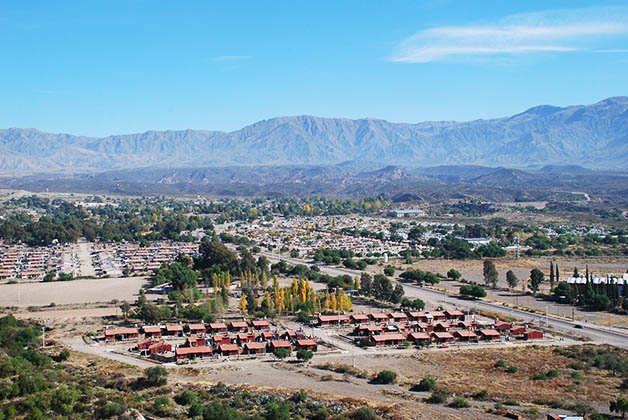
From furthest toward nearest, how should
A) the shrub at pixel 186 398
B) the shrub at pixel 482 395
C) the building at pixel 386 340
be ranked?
the building at pixel 386 340
the shrub at pixel 482 395
the shrub at pixel 186 398

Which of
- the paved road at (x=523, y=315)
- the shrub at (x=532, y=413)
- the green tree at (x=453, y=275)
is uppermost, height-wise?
the shrub at (x=532, y=413)

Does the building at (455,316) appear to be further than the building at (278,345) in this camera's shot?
Yes

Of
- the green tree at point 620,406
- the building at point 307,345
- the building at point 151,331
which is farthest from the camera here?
the building at point 151,331

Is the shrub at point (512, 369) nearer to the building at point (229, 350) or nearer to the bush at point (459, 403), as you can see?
the bush at point (459, 403)

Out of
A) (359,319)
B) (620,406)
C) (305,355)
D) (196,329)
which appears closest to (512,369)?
(620,406)

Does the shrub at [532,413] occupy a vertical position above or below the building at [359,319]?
above

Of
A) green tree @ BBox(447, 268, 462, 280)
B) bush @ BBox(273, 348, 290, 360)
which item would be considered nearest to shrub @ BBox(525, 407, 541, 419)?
bush @ BBox(273, 348, 290, 360)

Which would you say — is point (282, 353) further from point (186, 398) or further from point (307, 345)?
point (186, 398)

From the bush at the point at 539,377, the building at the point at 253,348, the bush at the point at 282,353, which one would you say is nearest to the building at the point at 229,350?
the building at the point at 253,348
